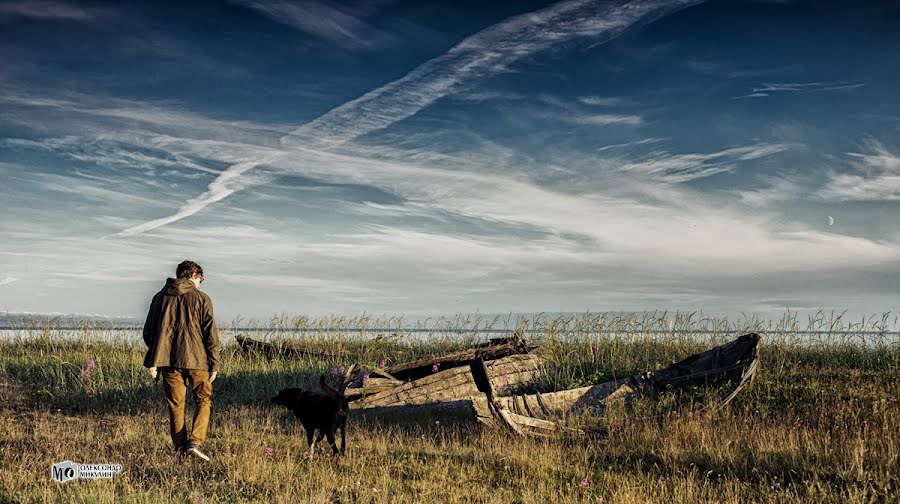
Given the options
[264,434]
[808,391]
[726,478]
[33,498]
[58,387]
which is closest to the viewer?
[33,498]

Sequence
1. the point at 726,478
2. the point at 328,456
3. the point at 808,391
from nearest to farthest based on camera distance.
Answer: the point at 726,478 < the point at 328,456 < the point at 808,391

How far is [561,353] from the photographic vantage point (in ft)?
48.8

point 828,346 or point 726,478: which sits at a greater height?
point 828,346

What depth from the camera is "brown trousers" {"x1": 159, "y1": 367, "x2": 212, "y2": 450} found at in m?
7.80

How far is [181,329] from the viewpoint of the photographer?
25.4 ft

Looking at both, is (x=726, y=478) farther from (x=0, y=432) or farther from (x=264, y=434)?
(x=0, y=432)

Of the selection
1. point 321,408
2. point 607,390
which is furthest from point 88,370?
point 607,390

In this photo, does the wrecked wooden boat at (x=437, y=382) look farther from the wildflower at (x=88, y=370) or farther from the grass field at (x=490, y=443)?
the wildflower at (x=88, y=370)

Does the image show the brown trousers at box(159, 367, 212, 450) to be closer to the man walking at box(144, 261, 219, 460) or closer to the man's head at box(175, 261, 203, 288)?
the man walking at box(144, 261, 219, 460)

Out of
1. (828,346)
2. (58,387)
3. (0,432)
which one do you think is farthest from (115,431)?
(828,346)

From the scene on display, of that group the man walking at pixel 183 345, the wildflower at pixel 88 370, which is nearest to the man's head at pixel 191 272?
the man walking at pixel 183 345

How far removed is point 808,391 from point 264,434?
9387 mm

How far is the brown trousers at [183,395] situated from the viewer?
7.80 m

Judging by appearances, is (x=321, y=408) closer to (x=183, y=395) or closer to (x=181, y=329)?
(x=183, y=395)
